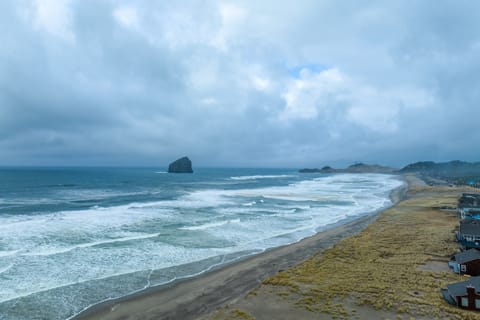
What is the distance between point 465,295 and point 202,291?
13836 millimetres

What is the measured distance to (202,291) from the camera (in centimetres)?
1839

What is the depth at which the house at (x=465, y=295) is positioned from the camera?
49.3ft

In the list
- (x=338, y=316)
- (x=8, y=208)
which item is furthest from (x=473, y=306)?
(x=8, y=208)

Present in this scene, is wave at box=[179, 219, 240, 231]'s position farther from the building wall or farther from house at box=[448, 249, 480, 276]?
the building wall

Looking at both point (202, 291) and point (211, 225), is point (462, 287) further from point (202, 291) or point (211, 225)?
point (211, 225)

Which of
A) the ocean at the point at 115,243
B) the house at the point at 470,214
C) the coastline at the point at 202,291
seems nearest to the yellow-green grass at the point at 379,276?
the coastline at the point at 202,291

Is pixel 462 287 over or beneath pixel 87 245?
over

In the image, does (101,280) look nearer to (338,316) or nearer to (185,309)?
(185,309)

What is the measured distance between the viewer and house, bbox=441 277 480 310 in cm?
1502

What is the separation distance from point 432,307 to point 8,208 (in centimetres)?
5424

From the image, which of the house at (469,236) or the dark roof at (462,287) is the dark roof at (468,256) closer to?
the dark roof at (462,287)

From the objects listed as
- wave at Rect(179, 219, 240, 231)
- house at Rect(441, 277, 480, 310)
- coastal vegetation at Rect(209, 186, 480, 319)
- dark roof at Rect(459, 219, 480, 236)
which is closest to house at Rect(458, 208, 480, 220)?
coastal vegetation at Rect(209, 186, 480, 319)

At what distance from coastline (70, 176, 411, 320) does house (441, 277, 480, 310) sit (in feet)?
33.0

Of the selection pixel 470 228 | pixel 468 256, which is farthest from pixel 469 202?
pixel 468 256
